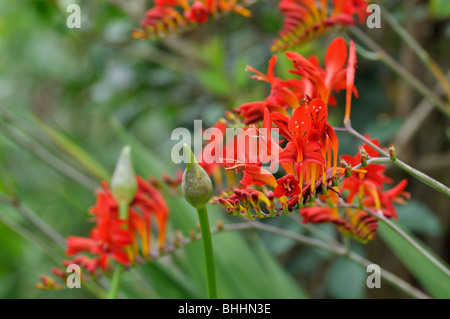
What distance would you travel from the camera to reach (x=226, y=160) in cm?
31

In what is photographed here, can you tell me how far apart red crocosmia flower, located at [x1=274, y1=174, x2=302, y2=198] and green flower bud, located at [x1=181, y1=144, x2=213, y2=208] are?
0.04 metres

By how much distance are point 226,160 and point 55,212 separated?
4.65 feet

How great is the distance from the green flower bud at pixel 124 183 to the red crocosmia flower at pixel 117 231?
0.6 inches

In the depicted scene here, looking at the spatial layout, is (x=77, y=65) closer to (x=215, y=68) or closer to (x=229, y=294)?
(x=215, y=68)

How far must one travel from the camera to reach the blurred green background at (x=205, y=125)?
674 mm

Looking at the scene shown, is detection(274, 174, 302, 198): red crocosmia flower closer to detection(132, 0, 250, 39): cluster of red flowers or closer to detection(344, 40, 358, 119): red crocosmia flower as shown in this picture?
detection(344, 40, 358, 119): red crocosmia flower

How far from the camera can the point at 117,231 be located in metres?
0.45

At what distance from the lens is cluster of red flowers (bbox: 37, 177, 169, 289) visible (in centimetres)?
45

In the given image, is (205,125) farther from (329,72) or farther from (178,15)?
(329,72)

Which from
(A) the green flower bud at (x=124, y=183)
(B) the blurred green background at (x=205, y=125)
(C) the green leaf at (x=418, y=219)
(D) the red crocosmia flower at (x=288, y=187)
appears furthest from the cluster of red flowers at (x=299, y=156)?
(C) the green leaf at (x=418, y=219)

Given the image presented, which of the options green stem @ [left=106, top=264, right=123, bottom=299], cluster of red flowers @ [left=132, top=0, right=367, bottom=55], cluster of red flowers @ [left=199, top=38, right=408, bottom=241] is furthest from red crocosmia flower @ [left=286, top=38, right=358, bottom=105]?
green stem @ [left=106, top=264, right=123, bottom=299]

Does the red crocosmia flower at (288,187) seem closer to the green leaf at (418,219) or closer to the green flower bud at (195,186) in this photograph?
the green flower bud at (195,186)

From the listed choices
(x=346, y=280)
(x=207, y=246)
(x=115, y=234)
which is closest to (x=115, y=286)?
(x=115, y=234)

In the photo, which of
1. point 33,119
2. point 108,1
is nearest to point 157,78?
point 108,1
